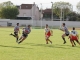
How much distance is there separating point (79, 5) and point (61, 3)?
11033mm

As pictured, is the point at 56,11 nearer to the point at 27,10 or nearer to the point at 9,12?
the point at 27,10

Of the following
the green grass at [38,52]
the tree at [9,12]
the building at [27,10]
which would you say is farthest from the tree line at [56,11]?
the green grass at [38,52]

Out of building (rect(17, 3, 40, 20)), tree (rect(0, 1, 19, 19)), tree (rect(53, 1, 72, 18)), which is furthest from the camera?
building (rect(17, 3, 40, 20))

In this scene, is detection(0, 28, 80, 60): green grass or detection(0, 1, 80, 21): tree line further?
detection(0, 1, 80, 21): tree line

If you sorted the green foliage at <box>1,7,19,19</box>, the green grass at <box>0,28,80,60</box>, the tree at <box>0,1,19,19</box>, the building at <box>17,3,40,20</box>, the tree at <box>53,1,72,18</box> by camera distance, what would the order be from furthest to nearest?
the building at <box>17,3,40,20</box> < the tree at <box>53,1,72,18</box> < the tree at <box>0,1,19,19</box> < the green foliage at <box>1,7,19,19</box> < the green grass at <box>0,28,80,60</box>

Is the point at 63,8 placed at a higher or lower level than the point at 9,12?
higher

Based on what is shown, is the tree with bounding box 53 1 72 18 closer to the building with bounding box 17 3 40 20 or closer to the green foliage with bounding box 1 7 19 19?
the building with bounding box 17 3 40 20

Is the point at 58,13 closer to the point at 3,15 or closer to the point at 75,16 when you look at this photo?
the point at 75,16

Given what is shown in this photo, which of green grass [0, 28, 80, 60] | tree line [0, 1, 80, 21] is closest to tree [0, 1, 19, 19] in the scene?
tree line [0, 1, 80, 21]

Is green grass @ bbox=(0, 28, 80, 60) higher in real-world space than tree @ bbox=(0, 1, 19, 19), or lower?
lower

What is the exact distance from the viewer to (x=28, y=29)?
23.8m

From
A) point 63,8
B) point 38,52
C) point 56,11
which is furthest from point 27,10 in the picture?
point 38,52

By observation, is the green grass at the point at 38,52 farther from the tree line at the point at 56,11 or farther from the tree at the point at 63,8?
the tree at the point at 63,8

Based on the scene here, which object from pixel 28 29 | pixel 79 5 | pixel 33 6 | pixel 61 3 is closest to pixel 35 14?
pixel 33 6
